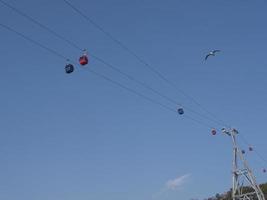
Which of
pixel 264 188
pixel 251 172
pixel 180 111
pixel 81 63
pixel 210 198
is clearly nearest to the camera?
pixel 81 63

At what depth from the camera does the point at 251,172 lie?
118 feet

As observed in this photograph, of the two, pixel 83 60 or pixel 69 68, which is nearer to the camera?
pixel 83 60

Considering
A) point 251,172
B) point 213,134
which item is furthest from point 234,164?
point 213,134

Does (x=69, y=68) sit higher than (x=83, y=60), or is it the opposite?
(x=83, y=60)

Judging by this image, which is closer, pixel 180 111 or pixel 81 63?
pixel 81 63

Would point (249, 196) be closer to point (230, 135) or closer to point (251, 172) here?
point (251, 172)

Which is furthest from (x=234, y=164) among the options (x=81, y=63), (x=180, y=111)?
(x=81, y=63)

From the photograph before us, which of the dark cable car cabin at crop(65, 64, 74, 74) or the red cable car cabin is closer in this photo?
the red cable car cabin

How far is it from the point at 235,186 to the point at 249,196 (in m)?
1.89

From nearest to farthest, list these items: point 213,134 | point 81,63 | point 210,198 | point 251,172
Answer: point 81,63, point 213,134, point 251,172, point 210,198

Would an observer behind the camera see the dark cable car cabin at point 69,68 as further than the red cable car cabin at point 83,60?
Yes

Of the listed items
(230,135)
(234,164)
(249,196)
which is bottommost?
(249,196)

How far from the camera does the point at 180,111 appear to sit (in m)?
26.6

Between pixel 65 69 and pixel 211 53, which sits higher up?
pixel 211 53
